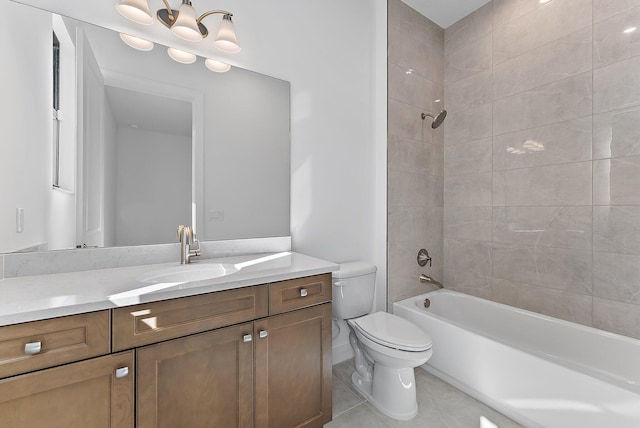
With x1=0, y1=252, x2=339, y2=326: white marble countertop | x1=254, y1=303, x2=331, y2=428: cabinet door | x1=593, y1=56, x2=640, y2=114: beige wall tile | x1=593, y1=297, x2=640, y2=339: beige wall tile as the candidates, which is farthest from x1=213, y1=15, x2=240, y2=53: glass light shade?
x1=593, y1=297, x2=640, y2=339: beige wall tile

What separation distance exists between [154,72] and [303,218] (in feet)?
3.82

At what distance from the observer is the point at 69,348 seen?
81 cm

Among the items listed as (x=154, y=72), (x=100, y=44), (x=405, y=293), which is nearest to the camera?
(x=100, y=44)

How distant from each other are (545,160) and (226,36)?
7.44 feet

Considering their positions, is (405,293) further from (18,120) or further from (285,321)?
(18,120)

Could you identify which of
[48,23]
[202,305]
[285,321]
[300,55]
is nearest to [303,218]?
[285,321]

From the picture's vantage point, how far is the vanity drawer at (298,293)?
121 centimetres

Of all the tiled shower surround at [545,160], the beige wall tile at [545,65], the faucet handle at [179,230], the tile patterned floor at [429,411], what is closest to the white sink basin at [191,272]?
the faucet handle at [179,230]

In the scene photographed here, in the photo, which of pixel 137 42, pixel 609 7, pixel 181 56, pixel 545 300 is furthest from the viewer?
pixel 545 300

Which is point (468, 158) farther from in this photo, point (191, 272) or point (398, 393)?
point (191, 272)

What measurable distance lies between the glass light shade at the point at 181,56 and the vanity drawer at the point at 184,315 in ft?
4.14

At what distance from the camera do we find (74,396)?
827mm

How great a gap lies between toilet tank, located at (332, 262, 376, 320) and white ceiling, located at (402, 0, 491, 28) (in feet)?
7.26

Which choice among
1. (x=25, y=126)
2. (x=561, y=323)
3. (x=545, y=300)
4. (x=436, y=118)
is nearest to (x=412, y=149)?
(x=436, y=118)
